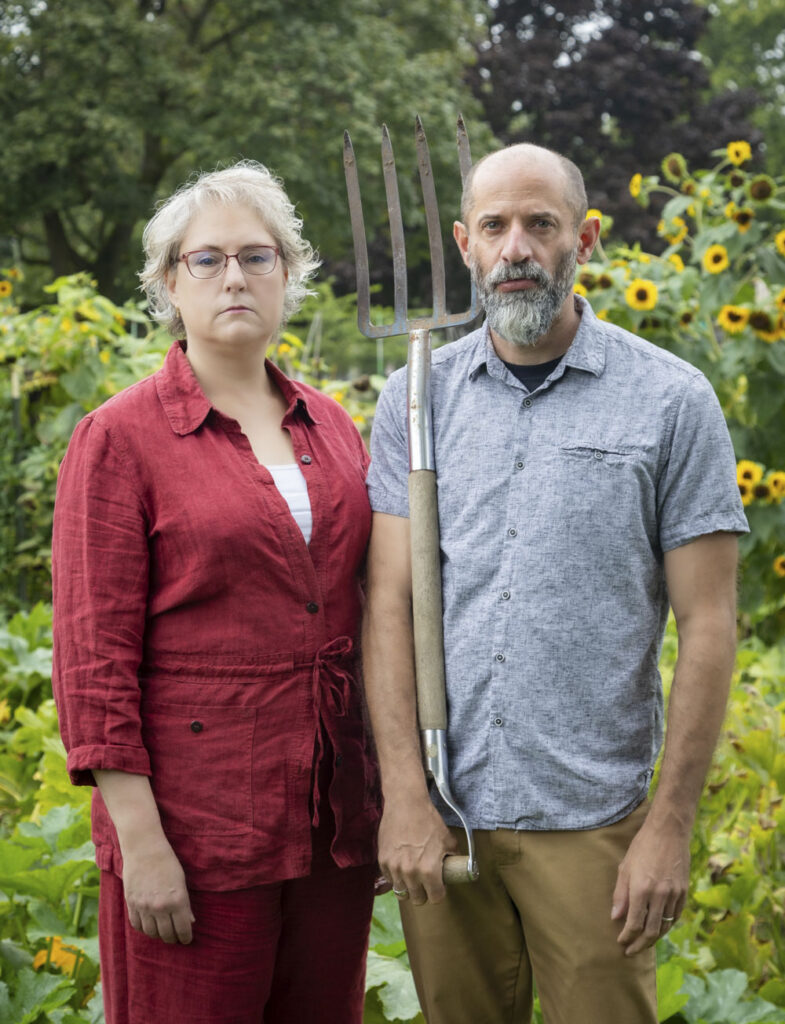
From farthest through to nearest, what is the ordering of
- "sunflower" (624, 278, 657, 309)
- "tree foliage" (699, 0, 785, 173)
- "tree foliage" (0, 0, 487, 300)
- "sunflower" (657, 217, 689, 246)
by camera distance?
"tree foliage" (699, 0, 785, 173)
"tree foliage" (0, 0, 487, 300)
"sunflower" (657, 217, 689, 246)
"sunflower" (624, 278, 657, 309)

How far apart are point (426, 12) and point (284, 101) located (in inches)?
165

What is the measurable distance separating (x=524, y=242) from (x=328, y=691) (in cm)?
79

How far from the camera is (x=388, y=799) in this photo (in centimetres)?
187

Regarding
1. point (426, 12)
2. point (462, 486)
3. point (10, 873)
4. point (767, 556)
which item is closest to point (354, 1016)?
point (10, 873)

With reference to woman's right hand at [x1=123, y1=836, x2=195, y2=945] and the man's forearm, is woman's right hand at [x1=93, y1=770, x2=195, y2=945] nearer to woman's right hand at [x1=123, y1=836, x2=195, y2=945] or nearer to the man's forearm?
woman's right hand at [x1=123, y1=836, x2=195, y2=945]

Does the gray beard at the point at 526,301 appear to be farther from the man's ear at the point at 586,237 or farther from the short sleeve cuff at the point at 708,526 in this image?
the short sleeve cuff at the point at 708,526

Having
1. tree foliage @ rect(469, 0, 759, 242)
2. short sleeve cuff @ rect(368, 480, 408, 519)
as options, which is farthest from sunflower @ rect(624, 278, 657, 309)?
tree foliage @ rect(469, 0, 759, 242)

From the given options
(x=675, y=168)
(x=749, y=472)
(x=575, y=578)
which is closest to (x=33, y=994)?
(x=575, y=578)

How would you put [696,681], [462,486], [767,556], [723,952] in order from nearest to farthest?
[696,681] < [462,486] < [723,952] < [767,556]

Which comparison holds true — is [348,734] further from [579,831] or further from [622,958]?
[622,958]

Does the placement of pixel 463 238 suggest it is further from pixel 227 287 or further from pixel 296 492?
pixel 296 492

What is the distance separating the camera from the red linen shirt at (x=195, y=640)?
1.77 meters

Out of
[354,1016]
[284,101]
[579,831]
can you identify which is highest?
[284,101]

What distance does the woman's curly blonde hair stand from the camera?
193 cm
